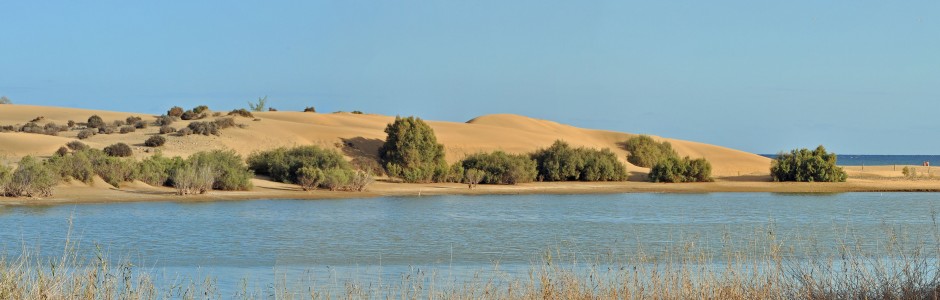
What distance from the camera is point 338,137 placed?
56.8 metres

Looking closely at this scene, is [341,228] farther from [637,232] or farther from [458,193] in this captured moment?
[458,193]

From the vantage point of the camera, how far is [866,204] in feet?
111

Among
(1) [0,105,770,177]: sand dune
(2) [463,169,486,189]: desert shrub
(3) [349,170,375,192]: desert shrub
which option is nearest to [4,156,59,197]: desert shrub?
(3) [349,170,375,192]: desert shrub

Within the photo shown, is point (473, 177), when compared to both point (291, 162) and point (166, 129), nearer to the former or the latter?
point (291, 162)

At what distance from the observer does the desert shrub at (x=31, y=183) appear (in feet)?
98.3

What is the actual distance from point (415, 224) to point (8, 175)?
43.5 feet

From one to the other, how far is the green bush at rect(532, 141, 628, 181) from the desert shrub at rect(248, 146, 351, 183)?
413 inches

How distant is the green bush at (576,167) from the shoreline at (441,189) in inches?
A: 53.8

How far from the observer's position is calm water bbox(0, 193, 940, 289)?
17328mm

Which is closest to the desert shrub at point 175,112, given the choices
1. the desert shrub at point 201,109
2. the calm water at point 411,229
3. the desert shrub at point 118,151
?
the desert shrub at point 201,109

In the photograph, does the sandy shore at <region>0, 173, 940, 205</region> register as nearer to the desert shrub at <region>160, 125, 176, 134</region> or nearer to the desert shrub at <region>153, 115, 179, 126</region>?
the desert shrub at <region>160, 125, 176, 134</region>

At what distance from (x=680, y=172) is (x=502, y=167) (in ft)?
28.4

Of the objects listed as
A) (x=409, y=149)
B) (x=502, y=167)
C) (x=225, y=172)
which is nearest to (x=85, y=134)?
(x=409, y=149)

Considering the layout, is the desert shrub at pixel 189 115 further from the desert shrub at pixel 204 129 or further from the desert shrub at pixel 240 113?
the desert shrub at pixel 204 129
